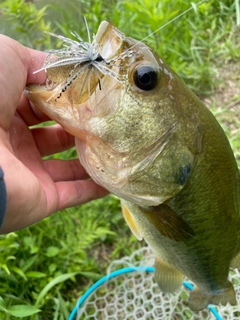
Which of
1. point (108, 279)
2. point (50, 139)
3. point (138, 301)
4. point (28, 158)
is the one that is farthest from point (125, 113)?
point (138, 301)

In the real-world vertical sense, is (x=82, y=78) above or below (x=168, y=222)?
above

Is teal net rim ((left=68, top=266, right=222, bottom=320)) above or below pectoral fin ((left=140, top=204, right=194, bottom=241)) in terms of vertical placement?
below

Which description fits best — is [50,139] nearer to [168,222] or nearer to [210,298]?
[168,222]

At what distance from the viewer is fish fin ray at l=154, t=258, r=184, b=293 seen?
6.13 ft

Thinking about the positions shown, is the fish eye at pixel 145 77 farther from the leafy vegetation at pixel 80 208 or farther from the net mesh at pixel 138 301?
the net mesh at pixel 138 301

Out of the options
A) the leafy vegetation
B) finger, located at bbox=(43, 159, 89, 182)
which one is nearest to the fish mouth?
finger, located at bbox=(43, 159, 89, 182)

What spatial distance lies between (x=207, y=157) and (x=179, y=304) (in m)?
1.26

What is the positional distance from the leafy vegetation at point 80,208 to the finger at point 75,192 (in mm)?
437

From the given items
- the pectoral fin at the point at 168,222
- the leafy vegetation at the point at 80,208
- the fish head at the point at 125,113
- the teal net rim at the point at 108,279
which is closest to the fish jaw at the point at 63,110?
the fish head at the point at 125,113

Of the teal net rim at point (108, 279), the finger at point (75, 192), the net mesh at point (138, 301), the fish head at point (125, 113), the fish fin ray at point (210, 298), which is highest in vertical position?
the fish head at point (125, 113)

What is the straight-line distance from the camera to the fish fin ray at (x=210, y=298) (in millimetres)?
1793

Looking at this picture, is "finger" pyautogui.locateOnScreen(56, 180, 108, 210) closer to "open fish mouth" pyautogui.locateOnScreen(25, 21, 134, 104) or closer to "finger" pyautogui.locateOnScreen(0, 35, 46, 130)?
"finger" pyautogui.locateOnScreen(0, 35, 46, 130)

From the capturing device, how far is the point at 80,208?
250 cm

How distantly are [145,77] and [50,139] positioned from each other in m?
0.78
